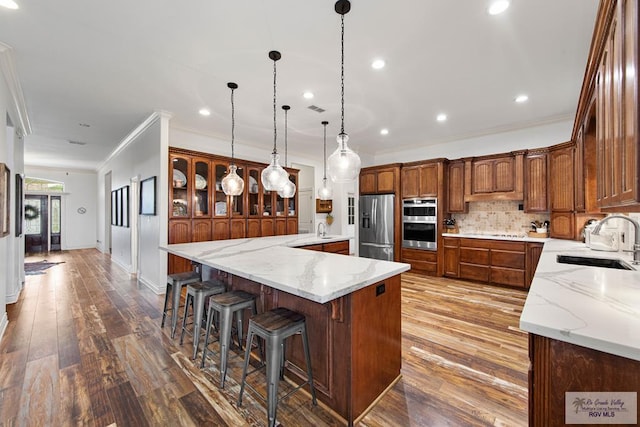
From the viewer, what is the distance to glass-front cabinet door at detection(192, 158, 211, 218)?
451 cm

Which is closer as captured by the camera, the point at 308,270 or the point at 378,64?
the point at 308,270

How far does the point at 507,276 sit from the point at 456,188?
178 cm

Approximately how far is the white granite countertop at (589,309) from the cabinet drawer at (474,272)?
3056 mm

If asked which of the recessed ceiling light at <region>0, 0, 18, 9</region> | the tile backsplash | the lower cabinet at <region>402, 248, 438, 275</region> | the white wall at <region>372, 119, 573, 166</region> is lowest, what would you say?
the lower cabinet at <region>402, 248, 438, 275</region>

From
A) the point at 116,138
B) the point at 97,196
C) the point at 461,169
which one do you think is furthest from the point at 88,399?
the point at 97,196

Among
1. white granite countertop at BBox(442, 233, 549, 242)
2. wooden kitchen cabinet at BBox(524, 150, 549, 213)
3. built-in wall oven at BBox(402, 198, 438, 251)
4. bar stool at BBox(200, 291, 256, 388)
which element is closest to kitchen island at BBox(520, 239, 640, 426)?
bar stool at BBox(200, 291, 256, 388)

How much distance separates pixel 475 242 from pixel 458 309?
1792mm

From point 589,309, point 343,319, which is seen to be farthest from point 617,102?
point 343,319

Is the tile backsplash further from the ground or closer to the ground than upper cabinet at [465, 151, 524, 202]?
closer to the ground

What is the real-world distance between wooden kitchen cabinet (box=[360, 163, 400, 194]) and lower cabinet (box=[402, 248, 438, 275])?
4.26 feet

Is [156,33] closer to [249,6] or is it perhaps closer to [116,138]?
[249,6]

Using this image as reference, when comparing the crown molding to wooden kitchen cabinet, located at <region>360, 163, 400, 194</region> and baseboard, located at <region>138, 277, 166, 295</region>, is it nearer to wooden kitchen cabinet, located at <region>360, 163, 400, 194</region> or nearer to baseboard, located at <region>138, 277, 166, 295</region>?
baseboard, located at <region>138, 277, 166, 295</region>

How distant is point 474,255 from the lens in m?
4.82

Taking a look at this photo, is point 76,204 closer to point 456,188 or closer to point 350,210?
point 350,210
